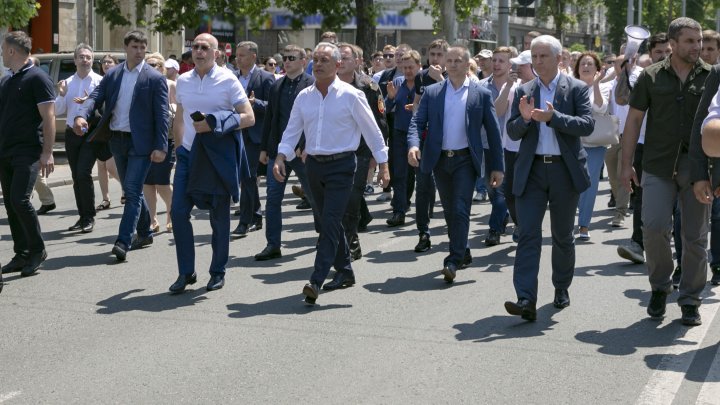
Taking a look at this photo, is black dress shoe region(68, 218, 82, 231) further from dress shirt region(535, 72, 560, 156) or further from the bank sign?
the bank sign

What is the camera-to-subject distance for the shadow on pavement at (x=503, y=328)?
720cm

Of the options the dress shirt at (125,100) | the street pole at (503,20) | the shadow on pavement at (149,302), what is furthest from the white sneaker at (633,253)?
the street pole at (503,20)

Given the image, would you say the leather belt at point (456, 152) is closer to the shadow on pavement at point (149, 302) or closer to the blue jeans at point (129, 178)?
the shadow on pavement at point (149, 302)

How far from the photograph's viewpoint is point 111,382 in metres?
6.05

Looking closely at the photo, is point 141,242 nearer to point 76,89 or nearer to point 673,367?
point 76,89

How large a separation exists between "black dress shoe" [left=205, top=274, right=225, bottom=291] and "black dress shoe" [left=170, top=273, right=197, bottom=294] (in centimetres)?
14

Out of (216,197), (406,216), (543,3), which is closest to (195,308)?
(216,197)

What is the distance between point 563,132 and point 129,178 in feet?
14.1

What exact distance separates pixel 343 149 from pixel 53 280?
8.50 ft

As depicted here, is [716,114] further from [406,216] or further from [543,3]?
[543,3]

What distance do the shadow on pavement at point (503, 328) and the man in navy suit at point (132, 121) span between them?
11.5 ft

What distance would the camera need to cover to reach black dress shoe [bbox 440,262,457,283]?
8977 mm

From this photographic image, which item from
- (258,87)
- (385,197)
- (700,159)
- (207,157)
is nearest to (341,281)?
(207,157)

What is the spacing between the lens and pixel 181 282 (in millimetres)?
8570
